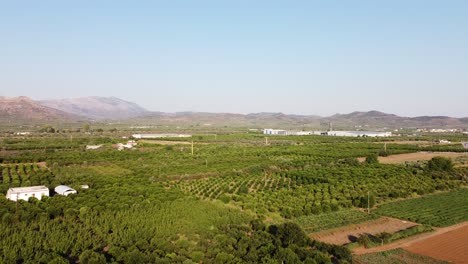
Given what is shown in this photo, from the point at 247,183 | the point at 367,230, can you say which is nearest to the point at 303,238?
the point at 367,230

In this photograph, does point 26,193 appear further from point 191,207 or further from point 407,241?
point 407,241

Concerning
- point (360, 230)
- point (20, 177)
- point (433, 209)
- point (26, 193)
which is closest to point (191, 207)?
point (360, 230)

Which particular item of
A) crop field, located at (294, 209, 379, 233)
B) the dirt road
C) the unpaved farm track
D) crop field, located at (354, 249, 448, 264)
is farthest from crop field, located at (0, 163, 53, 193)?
the unpaved farm track

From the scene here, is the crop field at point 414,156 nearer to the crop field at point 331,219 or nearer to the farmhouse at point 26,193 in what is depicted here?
the crop field at point 331,219

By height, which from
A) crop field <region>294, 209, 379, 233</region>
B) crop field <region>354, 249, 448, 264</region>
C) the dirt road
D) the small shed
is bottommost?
the dirt road

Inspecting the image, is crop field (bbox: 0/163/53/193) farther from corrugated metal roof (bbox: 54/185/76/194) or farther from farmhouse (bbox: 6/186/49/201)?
corrugated metal roof (bbox: 54/185/76/194)
